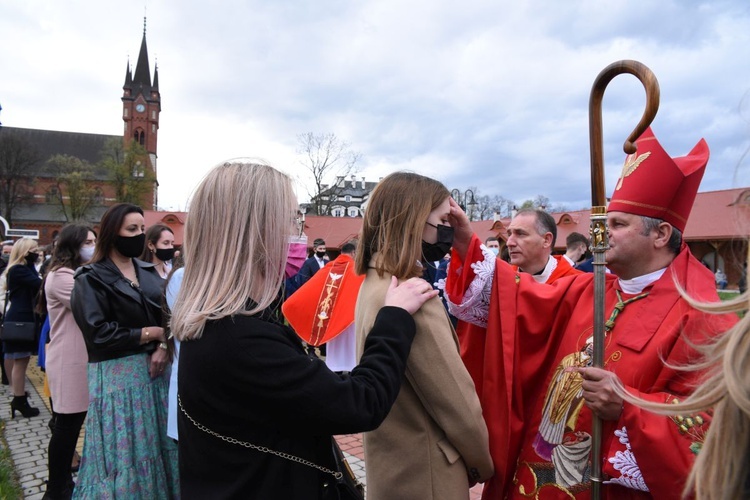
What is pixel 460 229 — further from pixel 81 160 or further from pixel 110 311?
pixel 81 160

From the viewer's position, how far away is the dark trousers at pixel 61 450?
3.44 metres

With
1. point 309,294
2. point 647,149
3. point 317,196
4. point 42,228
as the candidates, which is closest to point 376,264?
point 647,149

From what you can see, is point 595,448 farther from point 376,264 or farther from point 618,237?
point 376,264

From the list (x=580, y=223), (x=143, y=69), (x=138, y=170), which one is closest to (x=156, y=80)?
(x=143, y=69)

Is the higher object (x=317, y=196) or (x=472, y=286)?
(x=317, y=196)

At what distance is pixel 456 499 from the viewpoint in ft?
5.84

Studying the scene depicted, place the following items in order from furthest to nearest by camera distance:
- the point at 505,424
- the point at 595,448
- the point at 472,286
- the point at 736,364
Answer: the point at 472,286, the point at 505,424, the point at 595,448, the point at 736,364

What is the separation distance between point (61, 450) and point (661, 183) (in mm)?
3938

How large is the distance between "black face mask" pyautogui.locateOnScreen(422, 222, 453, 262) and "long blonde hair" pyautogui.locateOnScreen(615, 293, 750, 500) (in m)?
1.18

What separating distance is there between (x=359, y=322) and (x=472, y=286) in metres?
0.56

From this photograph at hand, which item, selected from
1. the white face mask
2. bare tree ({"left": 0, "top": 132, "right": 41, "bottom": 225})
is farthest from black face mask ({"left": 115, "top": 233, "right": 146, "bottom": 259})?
bare tree ({"left": 0, "top": 132, "right": 41, "bottom": 225})

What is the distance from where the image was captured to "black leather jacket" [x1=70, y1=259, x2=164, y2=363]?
3.12 meters

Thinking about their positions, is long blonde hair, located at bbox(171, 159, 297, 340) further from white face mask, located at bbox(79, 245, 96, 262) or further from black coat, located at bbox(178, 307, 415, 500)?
white face mask, located at bbox(79, 245, 96, 262)

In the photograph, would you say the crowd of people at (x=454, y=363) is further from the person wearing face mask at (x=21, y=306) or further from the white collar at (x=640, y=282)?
the person wearing face mask at (x=21, y=306)
